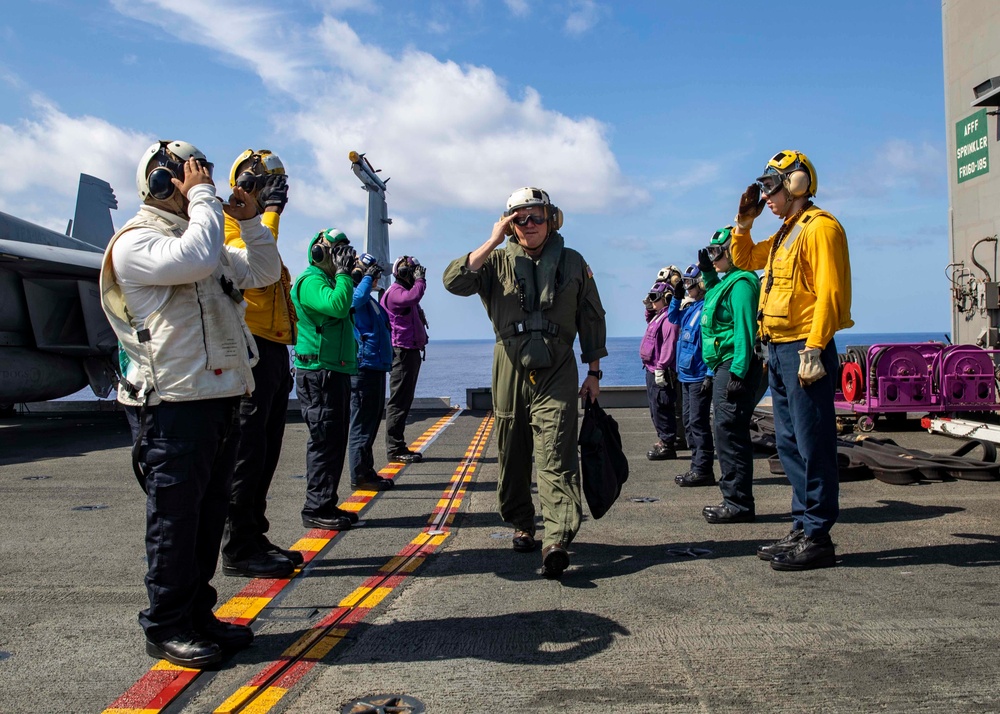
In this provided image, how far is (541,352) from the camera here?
4.63 meters

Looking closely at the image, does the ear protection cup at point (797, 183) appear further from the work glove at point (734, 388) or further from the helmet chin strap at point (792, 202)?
the work glove at point (734, 388)

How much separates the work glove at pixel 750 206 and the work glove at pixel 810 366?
105 centimetres

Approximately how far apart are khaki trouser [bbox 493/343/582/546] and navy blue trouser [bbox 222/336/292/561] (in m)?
1.28

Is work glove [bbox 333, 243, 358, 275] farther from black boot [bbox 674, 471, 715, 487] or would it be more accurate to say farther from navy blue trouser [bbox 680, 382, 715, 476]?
black boot [bbox 674, 471, 715, 487]

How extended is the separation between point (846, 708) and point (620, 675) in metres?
0.78

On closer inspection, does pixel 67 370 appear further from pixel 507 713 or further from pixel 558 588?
pixel 507 713

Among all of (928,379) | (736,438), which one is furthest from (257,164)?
(928,379)

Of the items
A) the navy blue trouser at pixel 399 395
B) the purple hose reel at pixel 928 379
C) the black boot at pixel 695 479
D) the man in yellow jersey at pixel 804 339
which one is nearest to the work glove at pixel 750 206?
the man in yellow jersey at pixel 804 339

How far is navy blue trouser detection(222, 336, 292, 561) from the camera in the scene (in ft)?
15.0

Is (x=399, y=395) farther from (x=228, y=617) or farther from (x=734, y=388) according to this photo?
(x=228, y=617)

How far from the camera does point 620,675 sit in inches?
120

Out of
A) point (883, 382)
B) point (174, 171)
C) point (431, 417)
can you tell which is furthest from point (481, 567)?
point (431, 417)

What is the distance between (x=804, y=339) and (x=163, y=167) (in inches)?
134

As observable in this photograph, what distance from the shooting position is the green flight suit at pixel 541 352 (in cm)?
464
